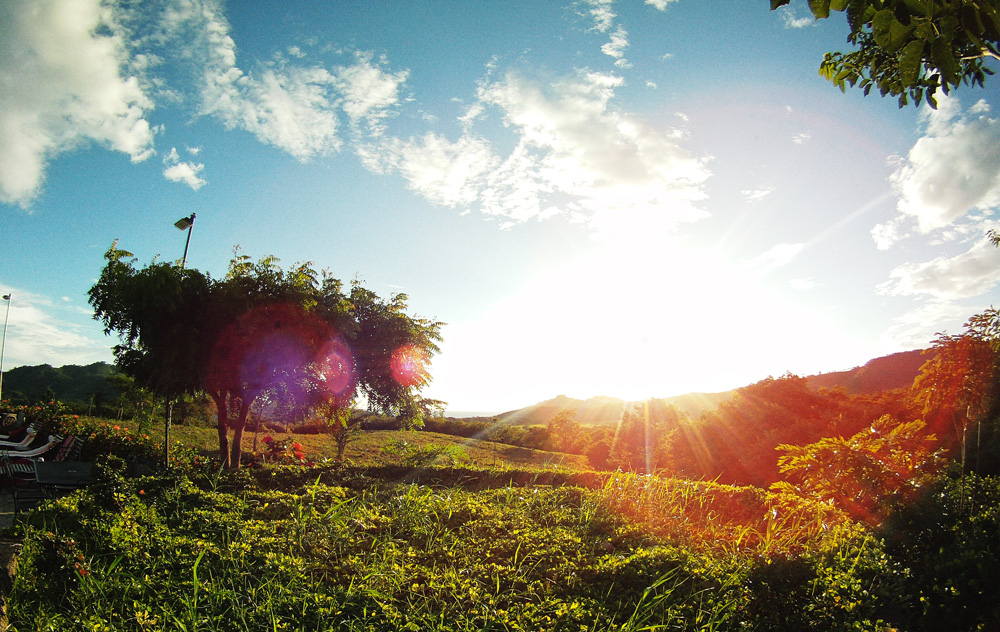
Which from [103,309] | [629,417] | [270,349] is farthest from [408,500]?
[629,417]

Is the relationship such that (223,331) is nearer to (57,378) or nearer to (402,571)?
(402,571)

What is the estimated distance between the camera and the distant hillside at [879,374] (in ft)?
80.1

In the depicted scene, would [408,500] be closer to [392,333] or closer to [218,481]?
[218,481]

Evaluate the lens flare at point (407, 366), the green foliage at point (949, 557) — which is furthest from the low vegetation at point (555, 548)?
the lens flare at point (407, 366)

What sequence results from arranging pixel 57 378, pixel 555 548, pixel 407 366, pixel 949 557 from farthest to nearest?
pixel 57 378, pixel 407 366, pixel 555 548, pixel 949 557

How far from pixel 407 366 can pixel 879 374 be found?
26.0 metres

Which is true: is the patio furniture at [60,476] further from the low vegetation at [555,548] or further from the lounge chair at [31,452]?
the lounge chair at [31,452]

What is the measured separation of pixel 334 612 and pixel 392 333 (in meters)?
13.3

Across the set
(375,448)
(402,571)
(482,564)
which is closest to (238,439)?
(375,448)

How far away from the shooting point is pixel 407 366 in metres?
16.0

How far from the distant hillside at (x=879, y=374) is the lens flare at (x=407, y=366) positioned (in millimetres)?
19780

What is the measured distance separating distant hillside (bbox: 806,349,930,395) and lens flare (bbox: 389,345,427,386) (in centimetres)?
1978

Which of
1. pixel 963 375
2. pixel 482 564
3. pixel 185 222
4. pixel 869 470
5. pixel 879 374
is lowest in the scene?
pixel 482 564

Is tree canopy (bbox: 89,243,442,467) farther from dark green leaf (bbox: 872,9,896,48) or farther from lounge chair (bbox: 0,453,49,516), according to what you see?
dark green leaf (bbox: 872,9,896,48)
